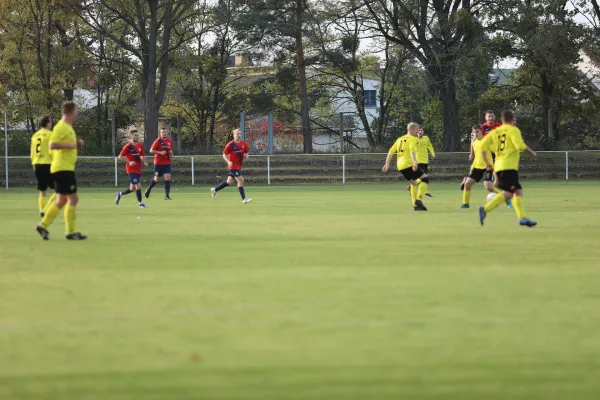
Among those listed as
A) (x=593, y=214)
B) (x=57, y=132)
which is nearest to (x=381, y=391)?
(x=57, y=132)

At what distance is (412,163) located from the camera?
22781 millimetres

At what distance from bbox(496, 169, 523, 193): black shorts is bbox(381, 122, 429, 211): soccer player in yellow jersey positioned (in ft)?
19.1

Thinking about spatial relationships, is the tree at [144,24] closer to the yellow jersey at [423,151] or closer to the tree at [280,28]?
the tree at [280,28]

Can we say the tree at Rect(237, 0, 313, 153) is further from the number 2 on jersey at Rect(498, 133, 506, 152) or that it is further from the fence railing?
the number 2 on jersey at Rect(498, 133, 506, 152)

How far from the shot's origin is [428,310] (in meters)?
8.16

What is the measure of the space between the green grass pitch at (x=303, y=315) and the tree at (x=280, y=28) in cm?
3440

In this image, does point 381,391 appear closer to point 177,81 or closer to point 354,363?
point 354,363

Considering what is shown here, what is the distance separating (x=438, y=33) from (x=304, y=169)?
8073 millimetres

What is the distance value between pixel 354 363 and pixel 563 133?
46.5 m

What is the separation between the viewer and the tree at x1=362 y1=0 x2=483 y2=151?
4375cm

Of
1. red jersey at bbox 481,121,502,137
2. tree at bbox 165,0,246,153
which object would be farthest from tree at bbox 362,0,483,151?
red jersey at bbox 481,121,502,137

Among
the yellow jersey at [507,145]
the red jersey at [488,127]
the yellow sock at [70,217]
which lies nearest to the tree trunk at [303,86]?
the red jersey at [488,127]

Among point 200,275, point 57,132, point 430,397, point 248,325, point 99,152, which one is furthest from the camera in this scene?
point 99,152

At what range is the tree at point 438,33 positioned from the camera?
4375 centimetres
